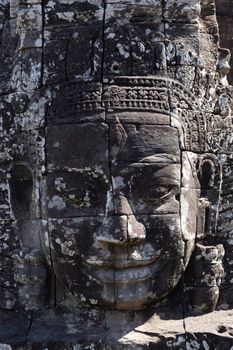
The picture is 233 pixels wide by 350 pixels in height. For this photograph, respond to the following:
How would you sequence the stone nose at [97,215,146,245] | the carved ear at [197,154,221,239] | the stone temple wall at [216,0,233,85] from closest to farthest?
1. the stone nose at [97,215,146,245]
2. the carved ear at [197,154,221,239]
3. the stone temple wall at [216,0,233,85]

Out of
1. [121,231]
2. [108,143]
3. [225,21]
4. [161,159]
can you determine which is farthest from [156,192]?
[225,21]

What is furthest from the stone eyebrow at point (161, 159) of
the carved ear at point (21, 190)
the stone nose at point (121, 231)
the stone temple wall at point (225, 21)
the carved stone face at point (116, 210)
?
the stone temple wall at point (225, 21)

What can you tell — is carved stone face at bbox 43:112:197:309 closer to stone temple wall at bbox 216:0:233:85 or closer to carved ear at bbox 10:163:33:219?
carved ear at bbox 10:163:33:219

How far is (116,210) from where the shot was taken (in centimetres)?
529

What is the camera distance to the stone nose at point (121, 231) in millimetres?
5254

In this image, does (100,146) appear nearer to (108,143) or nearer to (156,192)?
(108,143)

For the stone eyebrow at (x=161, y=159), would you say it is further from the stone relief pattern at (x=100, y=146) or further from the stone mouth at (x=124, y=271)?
the stone mouth at (x=124, y=271)

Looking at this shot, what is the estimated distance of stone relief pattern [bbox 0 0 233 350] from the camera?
5.35 m

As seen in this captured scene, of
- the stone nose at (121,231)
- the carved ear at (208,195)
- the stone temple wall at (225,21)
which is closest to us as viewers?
the stone nose at (121,231)

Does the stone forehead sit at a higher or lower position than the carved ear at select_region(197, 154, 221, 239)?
higher

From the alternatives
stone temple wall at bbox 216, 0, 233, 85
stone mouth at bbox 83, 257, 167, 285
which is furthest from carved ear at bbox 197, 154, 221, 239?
stone temple wall at bbox 216, 0, 233, 85

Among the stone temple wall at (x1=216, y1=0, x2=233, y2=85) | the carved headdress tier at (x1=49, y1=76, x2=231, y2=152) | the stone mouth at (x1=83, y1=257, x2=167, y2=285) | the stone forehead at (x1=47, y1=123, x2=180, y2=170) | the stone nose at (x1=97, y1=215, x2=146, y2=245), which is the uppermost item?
the stone temple wall at (x1=216, y1=0, x2=233, y2=85)

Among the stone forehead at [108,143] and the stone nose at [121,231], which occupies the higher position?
the stone forehead at [108,143]

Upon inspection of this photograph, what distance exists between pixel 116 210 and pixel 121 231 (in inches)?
5.8
